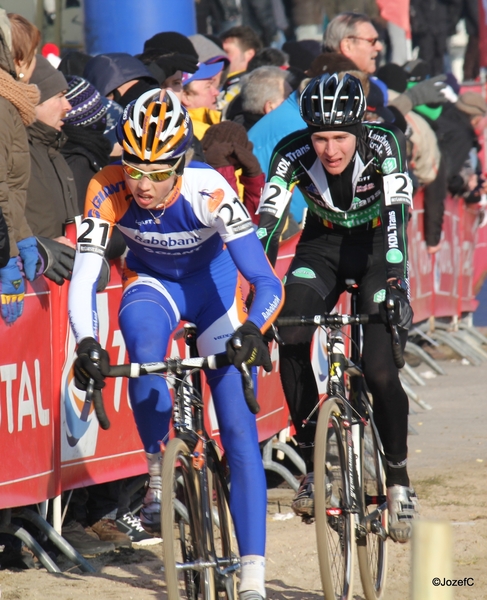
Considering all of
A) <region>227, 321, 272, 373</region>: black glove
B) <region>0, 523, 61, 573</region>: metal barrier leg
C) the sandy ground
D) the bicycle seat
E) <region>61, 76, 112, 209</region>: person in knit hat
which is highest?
<region>61, 76, 112, 209</region>: person in knit hat

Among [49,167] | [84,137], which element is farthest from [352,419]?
[84,137]

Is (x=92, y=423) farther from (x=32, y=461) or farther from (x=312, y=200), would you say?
(x=312, y=200)

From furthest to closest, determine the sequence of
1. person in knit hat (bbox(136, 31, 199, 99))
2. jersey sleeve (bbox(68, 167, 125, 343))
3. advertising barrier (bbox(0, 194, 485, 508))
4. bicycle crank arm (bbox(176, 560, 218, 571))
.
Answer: person in knit hat (bbox(136, 31, 199, 99)) → advertising barrier (bbox(0, 194, 485, 508)) → jersey sleeve (bbox(68, 167, 125, 343)) → bicycle crank arm (bbox(176, 560, 218, 571))

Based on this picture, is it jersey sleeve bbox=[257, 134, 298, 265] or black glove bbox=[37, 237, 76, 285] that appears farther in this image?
black glove bbox=[37, 237, 76, 285]

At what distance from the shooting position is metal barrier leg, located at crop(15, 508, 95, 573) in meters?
5.68

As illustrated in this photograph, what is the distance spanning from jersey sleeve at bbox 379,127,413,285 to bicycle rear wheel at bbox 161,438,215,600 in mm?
1361

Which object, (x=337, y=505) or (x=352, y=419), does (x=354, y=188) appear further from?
(x=337, y=505)

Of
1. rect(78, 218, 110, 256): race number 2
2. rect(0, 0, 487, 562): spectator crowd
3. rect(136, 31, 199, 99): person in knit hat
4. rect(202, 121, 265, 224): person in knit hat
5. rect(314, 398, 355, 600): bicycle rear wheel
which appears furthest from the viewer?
rect(136, 31, 199, 99): person in knit hat

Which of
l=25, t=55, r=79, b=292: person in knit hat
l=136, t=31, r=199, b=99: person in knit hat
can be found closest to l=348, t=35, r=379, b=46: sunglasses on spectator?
l=136, t=31, r=199, b=99: person in knit hat

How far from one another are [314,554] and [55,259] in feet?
7.06

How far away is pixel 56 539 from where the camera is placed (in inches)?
225

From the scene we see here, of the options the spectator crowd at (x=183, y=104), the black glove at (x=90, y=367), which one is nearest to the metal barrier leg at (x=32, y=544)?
the spectator crowd at (x=183, y=104)

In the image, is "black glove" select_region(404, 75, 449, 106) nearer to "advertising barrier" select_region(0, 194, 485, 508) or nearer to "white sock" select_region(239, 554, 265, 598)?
"advertising barrier" select_region(0, 194, 485, 508)

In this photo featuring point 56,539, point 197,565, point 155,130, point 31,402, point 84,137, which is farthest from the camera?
point 84,137
